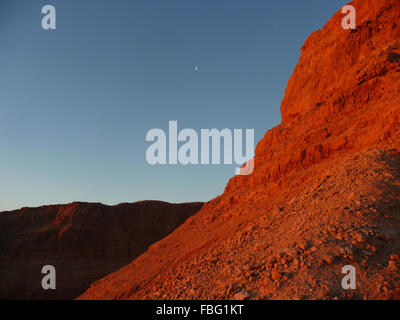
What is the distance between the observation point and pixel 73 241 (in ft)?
97.7

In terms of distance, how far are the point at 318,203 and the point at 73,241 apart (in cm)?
3127

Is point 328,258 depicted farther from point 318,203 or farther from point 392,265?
point 318,203

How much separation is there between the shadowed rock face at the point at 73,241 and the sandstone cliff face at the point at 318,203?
17.9 m

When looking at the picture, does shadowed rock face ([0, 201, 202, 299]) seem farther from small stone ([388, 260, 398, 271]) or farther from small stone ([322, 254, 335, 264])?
small stone ([388, 260, 398, 271])

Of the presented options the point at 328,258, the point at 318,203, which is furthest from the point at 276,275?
the point at 318,203

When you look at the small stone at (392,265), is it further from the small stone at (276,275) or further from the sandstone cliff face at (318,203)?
the small stone at (276,275)

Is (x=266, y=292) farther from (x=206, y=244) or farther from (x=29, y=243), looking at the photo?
(x=29, y=243)

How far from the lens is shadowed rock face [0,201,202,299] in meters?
25.4

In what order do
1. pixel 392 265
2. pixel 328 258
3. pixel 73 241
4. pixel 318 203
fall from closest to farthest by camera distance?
1. pixel 392 265
2. pixel 328 258
3. pixel 318 203
4. pixel 73 241

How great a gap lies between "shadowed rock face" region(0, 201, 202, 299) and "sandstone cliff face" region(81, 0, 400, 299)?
17858 millimetres

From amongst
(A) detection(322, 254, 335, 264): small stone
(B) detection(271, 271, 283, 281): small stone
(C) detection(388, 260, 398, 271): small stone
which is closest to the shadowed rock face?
(B) detection(271, 271, 283, 281): small stone

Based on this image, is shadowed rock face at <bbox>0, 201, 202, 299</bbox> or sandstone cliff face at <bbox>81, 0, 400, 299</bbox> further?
shadowed rock face at <bbox>0, 201, 202, 299</bbox>

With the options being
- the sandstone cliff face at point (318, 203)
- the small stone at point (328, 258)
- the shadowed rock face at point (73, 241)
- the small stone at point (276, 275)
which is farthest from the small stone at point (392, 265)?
the shadowed rock face at point (73, 241)

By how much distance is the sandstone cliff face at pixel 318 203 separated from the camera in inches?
181
